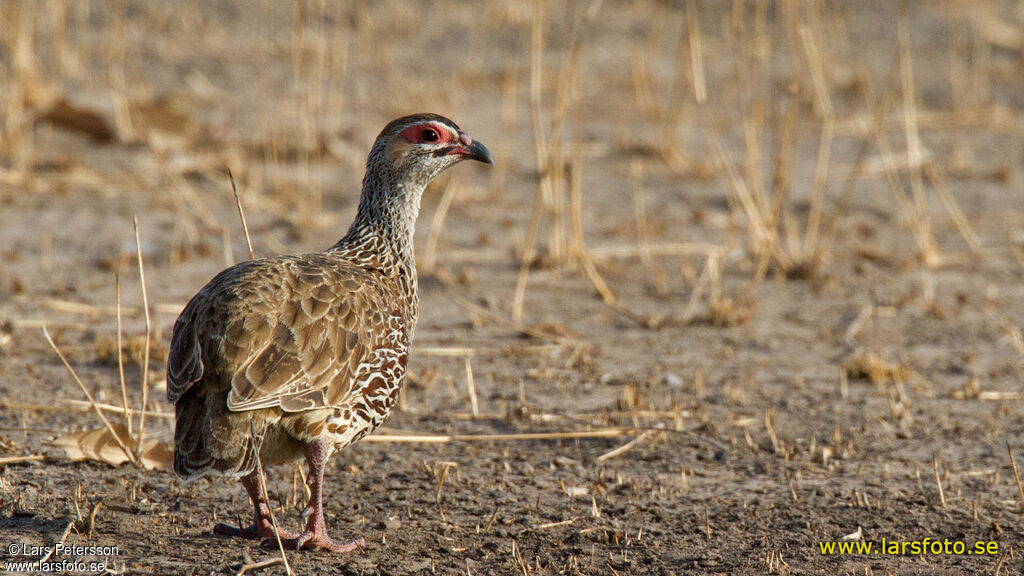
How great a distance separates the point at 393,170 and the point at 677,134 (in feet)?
23.0

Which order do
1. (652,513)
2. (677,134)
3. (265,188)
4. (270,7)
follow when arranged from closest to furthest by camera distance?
(652,513)
(265,188)
(677,134)
(270,7)

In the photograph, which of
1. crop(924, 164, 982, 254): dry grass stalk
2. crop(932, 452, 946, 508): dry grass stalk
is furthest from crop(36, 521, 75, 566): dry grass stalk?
crop(924, 164, 982, 254): dry grass stalk

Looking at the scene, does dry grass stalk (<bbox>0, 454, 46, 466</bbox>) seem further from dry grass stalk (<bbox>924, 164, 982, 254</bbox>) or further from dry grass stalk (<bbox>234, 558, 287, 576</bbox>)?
dry grass stalk (<bbox>924, 164, 982, 254</bbox>)

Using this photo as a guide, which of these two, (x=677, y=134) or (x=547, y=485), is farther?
(x=677, y=134)

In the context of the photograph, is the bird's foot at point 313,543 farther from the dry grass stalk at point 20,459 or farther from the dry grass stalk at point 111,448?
the dry grass stalk at point 20,459

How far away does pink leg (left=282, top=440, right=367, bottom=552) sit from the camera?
4652 millimetres

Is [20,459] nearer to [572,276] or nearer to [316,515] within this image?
[316,515]

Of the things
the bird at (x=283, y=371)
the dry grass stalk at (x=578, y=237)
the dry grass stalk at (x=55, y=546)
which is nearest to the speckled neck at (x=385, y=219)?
the bird at (x=283, y=371)

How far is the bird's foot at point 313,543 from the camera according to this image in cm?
465

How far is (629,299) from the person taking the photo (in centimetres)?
891

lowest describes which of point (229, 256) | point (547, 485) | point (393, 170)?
point (547, 485)

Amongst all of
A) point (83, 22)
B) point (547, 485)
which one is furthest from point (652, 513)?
point (83, 22)

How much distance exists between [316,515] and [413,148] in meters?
1.92

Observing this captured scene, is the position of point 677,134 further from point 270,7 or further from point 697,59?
point 270,7
